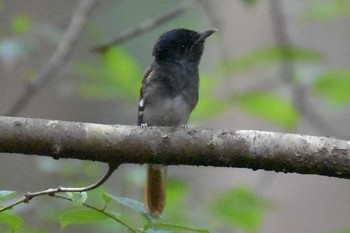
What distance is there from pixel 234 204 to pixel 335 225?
7.87 feet

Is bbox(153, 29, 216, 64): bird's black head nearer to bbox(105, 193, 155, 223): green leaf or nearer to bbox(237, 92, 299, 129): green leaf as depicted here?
bbox(237, 92, 299, 129): green leaf

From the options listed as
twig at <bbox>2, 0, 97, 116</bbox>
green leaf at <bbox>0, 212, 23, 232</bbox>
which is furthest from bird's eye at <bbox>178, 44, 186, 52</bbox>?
green leaf at <bbox>0, 212, 23, 232</bbox>

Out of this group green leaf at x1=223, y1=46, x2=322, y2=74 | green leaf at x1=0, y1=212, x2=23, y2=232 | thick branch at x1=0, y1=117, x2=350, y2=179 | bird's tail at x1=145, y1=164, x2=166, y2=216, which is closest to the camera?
green leaf at x1=0, y1=212, x2=23, y2=232

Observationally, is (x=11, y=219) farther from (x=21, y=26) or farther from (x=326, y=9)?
(x=326, y=9)

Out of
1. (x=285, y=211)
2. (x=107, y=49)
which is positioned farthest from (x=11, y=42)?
(x=285, y=211)

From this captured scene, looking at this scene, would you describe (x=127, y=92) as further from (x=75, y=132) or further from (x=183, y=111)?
(x=75, y=132)

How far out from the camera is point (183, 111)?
399cm

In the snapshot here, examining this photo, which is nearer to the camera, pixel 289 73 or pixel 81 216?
pixel 81 216

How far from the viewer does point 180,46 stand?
4.26 meters

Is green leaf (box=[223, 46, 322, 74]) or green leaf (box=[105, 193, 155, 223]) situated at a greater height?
green leaf (box=[223, 46, 322, 74])

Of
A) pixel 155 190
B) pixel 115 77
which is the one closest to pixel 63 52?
pixel 115 77

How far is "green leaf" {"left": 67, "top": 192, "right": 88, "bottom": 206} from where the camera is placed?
2412mm

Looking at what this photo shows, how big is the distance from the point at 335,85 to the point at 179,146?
1678 mm

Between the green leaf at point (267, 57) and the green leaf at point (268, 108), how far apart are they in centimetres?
15
